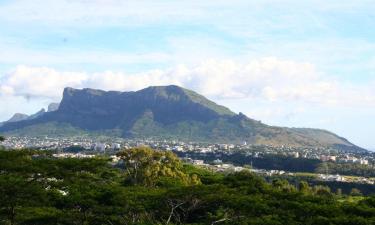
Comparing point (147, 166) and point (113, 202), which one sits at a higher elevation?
point (147, 166)

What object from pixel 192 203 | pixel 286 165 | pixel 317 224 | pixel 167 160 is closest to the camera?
pixel 317 224

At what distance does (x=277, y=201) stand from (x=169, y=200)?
515 cm

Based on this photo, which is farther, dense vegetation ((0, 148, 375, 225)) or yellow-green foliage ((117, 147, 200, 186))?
yellow-green foliage ((117, 147, 200, 186))

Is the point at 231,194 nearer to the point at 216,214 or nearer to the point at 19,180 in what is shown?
the point at 216,214

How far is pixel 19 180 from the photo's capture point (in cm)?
2609

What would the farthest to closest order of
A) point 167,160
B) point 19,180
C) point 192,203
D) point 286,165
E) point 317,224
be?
point 286,165 → point 167,160 → point 192,203 → point 19,180 → point 317,224

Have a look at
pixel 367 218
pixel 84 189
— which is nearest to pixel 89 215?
pixel 84 189

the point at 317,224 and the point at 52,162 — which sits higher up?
the point at 52,162

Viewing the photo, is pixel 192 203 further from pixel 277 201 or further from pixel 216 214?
pixel 277 201

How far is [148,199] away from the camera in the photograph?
27.1 meters

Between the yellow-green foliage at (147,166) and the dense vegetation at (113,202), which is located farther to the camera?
the yellow-green foliage at (147,166)

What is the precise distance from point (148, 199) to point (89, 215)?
2.85m

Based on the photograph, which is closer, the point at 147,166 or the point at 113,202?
the point at 113,202

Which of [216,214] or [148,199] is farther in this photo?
[216,214]
